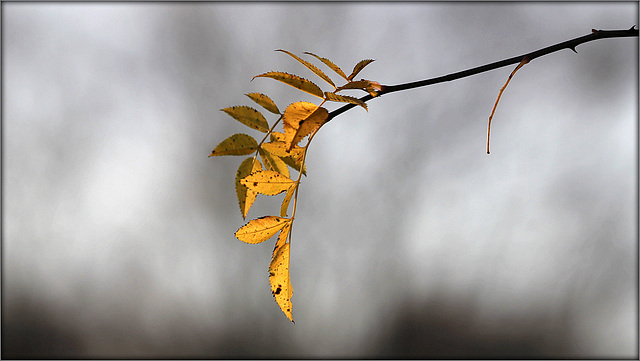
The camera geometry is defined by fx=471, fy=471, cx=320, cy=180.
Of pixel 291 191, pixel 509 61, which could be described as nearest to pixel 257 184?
pixel 291 191

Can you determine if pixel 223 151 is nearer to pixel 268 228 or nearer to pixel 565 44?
pixel 268 228

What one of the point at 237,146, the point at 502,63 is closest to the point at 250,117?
the point at 237,146

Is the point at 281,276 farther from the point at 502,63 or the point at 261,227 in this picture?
the point at 502,63
